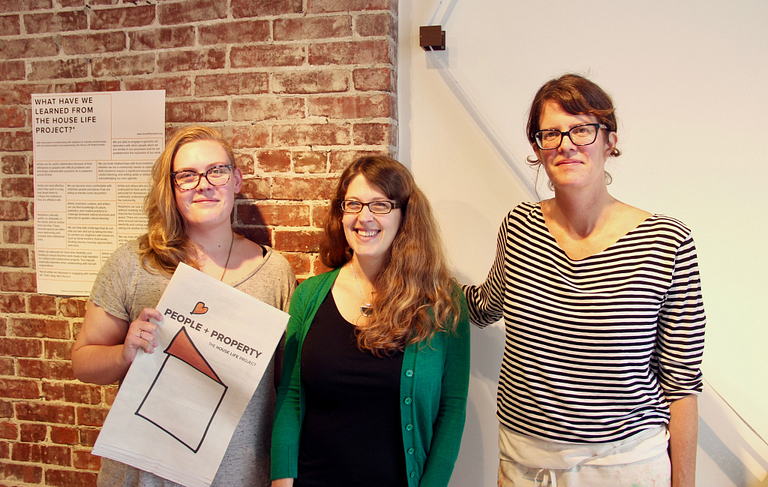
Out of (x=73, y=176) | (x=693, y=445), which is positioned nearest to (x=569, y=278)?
(x=693, y=445)

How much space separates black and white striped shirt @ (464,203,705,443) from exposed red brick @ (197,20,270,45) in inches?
56.6

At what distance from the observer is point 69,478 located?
2.21 metres

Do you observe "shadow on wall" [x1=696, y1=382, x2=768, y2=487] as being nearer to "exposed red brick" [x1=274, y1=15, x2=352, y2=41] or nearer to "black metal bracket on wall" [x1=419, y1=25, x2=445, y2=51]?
"black metal bracket on wall" [x1=419, y1=25, x2=445, y2=51]

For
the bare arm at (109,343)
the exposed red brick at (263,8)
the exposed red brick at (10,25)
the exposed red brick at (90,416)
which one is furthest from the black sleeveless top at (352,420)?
the exposed red brick at (10,25)

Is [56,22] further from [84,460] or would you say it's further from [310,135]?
[84,460]

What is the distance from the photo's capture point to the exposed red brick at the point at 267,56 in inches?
75.9

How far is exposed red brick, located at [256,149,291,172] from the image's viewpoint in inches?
77.0

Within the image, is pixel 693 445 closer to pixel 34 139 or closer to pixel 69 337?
pixel 69 337

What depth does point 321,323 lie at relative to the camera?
59.6 inches

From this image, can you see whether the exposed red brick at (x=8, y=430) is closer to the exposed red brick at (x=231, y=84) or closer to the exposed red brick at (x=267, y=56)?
the exposed red brick at (x=231, y=84)

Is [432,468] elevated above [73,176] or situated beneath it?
situated beneath

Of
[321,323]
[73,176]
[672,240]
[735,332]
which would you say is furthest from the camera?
[73,176]

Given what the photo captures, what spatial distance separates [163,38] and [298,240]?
3.47 ft

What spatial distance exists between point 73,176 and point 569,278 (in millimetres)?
2133
